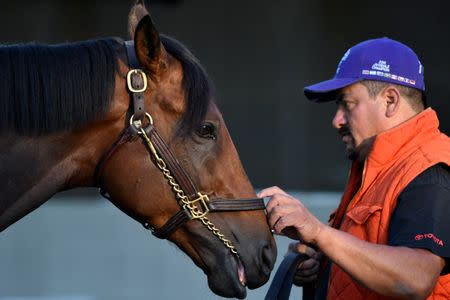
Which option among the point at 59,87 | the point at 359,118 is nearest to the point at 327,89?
the point at 359,118

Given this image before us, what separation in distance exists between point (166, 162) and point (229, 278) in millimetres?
400

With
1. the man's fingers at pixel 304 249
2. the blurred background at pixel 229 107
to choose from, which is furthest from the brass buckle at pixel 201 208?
the blurred background at pixel 229 107

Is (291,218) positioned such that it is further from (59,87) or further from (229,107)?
(229,107)

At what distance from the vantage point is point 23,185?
2338mm

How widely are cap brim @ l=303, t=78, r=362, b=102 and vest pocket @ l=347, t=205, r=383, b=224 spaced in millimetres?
362

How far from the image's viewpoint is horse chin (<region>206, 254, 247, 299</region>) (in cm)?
245

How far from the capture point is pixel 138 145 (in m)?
2.38

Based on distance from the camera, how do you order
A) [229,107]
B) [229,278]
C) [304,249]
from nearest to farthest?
[229,278], [304,249], [229,107]

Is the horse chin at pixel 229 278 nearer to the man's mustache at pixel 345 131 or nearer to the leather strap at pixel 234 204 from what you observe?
the leather strap at pixel 234 204

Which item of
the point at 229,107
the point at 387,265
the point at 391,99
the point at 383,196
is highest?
the point at 391,99

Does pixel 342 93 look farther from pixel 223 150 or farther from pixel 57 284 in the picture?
pixel 57 284

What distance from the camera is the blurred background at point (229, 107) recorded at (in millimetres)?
5109

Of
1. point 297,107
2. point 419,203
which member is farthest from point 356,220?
point 297,107

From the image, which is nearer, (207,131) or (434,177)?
(434,177)
